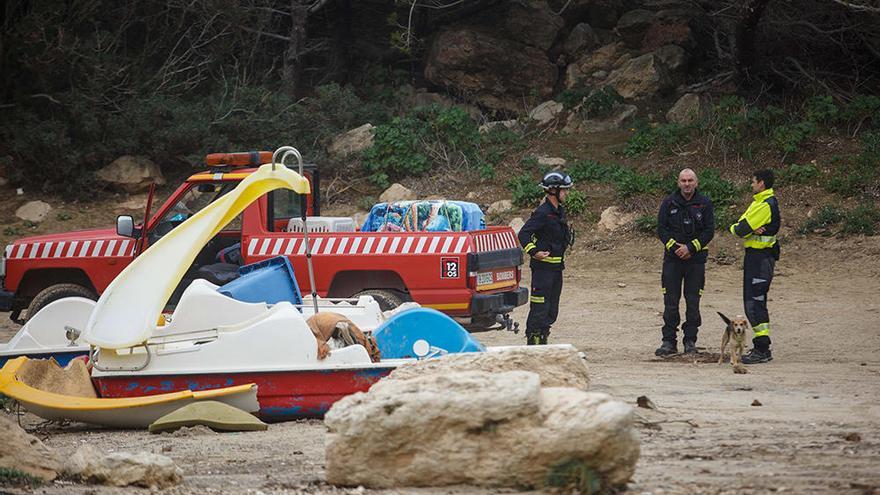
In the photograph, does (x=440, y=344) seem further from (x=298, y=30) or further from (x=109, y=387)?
(x=298, y=30)

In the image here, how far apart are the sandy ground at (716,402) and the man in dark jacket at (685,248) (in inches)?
15.3

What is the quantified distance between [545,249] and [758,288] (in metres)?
2.15

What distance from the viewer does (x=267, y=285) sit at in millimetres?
9930

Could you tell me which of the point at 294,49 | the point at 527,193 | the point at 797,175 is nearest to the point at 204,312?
the point at 527,193

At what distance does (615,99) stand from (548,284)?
1252cm

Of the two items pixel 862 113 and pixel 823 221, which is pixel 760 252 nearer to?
pixel 823 221

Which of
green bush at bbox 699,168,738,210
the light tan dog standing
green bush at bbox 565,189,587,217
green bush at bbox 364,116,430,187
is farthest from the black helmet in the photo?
green bush at bbox 364,116,430,187

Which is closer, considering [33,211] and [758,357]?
[758,357]

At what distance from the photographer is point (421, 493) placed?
215 inches

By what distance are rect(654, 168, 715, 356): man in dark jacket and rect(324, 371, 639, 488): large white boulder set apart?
20.4 ft

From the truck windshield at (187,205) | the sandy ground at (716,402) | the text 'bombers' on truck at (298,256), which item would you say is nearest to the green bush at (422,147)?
the sandy ground at (716,402)

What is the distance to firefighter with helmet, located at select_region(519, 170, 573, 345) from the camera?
36.4ft

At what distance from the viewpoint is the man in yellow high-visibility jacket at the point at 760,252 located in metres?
11.0

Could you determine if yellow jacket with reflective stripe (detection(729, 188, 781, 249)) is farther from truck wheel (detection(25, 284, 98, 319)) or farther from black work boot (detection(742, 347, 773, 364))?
truck wheel (detection(25, 284, 98, 319))
